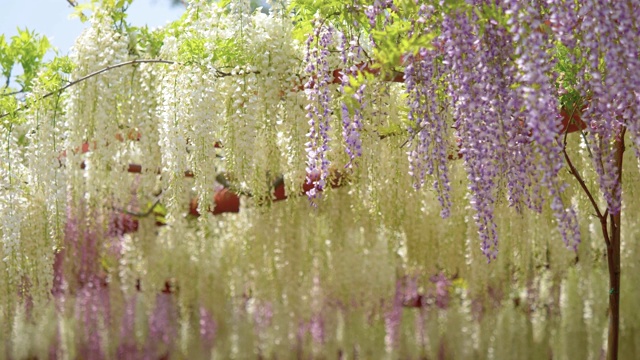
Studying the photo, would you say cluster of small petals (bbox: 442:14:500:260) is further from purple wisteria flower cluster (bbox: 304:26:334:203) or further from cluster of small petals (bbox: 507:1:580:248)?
purple wisteria flower cluster (bbox: 304:26:334:203)

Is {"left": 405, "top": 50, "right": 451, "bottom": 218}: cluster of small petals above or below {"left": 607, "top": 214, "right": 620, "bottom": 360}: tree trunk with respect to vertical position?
above

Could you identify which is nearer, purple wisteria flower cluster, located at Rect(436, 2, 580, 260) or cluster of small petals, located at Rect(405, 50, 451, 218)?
purple wisteria flower cluster, located at Rect(436, 2, 580, 260)

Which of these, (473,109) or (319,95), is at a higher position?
(319,95)

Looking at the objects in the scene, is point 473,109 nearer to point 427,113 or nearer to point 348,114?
point 427,113

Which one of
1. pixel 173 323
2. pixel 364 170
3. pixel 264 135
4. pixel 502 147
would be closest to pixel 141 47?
pixel 264 135

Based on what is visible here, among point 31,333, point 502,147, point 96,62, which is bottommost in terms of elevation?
point 31,333

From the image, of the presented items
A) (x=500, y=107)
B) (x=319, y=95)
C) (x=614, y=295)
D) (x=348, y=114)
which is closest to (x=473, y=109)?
(x=500, y=107)

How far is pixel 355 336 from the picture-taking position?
1000 centimetres

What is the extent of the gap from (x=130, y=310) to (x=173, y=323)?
684 millimetres

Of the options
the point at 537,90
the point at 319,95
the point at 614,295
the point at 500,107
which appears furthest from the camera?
the point at 614,295

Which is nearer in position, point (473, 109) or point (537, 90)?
point (537, 90)

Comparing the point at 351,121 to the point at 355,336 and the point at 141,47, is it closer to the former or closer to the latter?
the point at 141,47

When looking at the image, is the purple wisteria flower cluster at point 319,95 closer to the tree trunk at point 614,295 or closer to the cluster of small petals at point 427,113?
the cluster of small petals at point 427,113

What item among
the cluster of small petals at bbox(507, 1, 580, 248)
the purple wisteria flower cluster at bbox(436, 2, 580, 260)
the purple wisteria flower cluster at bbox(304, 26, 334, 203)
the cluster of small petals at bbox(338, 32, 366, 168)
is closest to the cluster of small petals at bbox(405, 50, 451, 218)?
the purple wisteria flower cluster at bbox(436, 2, 580, 260)
